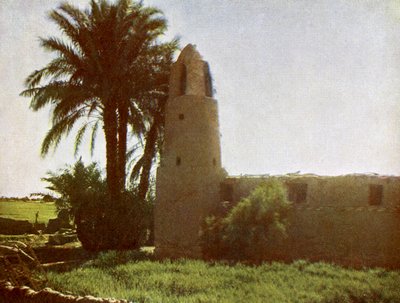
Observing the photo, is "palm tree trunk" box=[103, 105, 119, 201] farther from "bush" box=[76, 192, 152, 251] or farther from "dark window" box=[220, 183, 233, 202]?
"dark window" box=[220, 183, 233, 202]

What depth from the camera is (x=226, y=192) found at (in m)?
20.0

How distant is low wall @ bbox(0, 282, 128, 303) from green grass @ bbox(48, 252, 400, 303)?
1.36 meters

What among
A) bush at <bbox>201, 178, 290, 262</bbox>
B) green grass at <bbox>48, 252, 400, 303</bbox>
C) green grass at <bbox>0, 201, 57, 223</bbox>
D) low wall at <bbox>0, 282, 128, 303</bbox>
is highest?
green grass at <bbox>0, 201, 57, 223</bbox>

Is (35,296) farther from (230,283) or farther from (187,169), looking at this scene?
(187,169)

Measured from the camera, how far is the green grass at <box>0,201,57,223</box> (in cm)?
2461

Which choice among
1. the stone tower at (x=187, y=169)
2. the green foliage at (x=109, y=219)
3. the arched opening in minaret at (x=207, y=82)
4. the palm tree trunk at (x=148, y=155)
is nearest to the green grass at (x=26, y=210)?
the green foliage at (x=109, y=219)

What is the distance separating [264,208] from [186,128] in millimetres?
4822

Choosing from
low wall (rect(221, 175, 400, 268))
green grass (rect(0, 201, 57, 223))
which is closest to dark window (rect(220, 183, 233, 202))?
low wall (rect(221, 175, 400, 268))

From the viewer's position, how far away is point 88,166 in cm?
2430

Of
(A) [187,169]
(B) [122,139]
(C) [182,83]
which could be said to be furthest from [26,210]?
(C) [182,83]

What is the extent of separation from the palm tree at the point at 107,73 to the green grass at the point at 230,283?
24.4ft

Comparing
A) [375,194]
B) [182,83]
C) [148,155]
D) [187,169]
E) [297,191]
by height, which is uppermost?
[182,83]

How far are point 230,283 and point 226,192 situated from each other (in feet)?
30.2

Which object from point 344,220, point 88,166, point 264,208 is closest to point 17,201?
point 88,166
